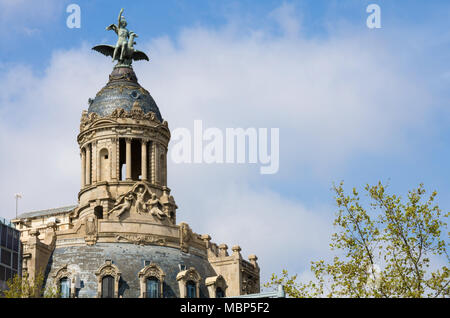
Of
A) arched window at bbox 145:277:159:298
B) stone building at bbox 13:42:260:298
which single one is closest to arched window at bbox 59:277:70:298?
stone building at bbox 13:42:260:298

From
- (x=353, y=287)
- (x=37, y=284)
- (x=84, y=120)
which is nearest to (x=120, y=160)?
(x=84, y=120)

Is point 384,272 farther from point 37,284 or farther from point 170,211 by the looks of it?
point 170,211

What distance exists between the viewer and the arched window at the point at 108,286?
73.0 metres

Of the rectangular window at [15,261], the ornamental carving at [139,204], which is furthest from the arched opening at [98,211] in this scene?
the rectangular window at [15,261]

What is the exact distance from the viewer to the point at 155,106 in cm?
8825

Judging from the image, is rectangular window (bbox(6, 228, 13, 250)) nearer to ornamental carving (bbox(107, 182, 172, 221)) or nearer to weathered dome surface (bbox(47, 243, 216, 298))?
weathered dome surface (bbox(47, 243, 216, 298))

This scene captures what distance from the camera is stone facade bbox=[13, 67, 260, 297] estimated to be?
74125mm

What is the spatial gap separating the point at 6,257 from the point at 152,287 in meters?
11.7

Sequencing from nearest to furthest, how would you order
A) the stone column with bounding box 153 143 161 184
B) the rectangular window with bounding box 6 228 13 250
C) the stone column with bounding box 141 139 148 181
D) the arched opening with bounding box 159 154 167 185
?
the rectangular window with bounding box 6 228 13 250 → the stone column with bounding box 141 139 148 181 → the stone column with bounding box 153 143 161 184 → the arched opening with bounding box 159 154 167 185

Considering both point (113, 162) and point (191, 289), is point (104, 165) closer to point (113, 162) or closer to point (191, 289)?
point (113, 162)

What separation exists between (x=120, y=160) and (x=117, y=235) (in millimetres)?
12143

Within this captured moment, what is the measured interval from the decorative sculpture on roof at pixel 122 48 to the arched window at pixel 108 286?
985 inches

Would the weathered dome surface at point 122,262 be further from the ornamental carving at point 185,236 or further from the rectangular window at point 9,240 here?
the rectangular window at point 9,240

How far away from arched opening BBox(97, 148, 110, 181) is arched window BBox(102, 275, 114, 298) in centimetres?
1259
